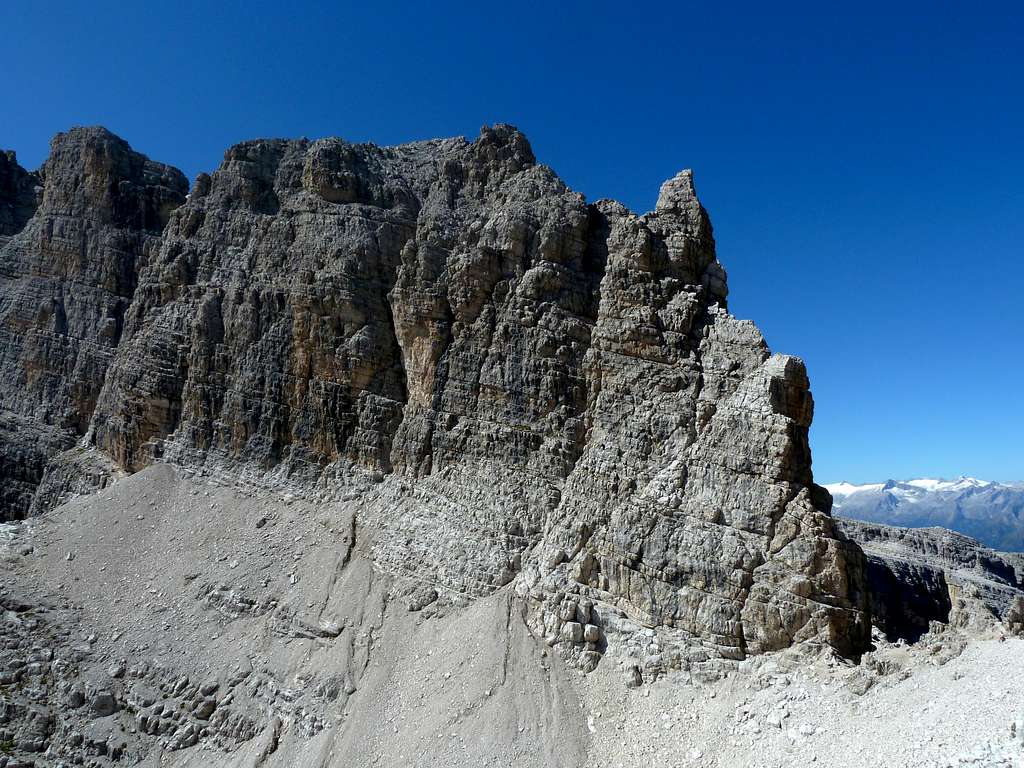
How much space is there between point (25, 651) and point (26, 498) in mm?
19226

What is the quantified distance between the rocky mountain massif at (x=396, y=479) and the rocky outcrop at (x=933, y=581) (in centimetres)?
66

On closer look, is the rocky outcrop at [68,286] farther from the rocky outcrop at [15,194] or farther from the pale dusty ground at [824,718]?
the pale dusty ground at [824,718]

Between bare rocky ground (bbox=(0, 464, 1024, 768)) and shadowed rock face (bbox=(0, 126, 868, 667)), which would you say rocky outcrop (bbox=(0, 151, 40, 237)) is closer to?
shadowed rock face (bbox=(0, 126, 868, 667))

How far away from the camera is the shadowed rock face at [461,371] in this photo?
27.0 meters

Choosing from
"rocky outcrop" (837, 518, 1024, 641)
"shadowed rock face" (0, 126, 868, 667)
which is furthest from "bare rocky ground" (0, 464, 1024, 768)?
"rocky outcrop" (837, 518, 1024, 641)

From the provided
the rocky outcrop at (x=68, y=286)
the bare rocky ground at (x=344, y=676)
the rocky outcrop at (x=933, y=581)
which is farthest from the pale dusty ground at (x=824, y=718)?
the rocky outcrop at (x=68, y=286)

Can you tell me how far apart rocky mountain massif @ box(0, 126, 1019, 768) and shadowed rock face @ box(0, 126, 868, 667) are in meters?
0.17

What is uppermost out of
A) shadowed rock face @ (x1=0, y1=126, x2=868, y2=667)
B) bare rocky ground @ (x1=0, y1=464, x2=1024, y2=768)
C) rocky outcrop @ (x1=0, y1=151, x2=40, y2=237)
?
rocky outcrop @ (x1=0, y1=151, x2=40, y2=237)

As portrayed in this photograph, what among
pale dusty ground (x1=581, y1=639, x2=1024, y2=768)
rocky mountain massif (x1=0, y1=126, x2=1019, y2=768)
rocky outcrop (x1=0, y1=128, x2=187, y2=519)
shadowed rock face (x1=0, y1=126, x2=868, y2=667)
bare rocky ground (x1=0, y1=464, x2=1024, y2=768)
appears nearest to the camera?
pale dusty ground (x1=581, y1=639, x2=1024, y2=768)

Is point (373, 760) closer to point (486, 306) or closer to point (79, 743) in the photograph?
point (79, 743)

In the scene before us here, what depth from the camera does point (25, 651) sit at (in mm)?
32156

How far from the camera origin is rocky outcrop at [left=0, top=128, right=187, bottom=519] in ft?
162

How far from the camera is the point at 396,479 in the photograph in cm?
3741

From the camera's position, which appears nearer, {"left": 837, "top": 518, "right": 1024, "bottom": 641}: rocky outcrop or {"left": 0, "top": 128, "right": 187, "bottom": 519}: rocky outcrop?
{"left": 837, "top": 518, "right": 1024, "bottom": 641}: rocky outcrop
